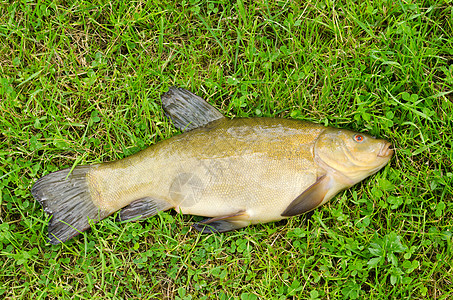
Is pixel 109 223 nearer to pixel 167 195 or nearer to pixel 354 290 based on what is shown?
pixel 167 195

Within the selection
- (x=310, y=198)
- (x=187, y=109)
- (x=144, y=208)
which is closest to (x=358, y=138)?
(x=310, y=198)

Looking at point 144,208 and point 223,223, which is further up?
point 144,208

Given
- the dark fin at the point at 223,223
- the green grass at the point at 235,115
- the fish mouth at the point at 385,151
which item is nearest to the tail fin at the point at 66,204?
the green grass at the point at 235,115

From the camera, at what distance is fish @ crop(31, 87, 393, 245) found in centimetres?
352

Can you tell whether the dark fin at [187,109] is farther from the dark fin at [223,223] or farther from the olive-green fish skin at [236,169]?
the dark fin at [223,223]

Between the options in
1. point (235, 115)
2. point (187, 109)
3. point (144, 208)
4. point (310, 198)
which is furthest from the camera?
point (235, 115)

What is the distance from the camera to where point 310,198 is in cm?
350

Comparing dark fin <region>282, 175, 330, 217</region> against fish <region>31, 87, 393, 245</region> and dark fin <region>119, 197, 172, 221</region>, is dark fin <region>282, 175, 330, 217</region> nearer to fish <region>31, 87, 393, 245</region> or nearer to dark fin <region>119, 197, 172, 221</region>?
fish <region>31, 87, 393, 245</region>

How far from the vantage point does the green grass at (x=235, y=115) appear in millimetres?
3693

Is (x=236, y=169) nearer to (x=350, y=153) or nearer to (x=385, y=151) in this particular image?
(x=350, y=153)

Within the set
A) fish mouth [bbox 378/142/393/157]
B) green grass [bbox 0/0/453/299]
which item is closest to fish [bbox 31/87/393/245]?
fish mouth [bbox 378/142/393/157]

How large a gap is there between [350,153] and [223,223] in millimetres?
1251

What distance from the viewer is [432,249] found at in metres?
3.66

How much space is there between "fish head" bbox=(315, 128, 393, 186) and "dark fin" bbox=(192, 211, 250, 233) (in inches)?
32.7
